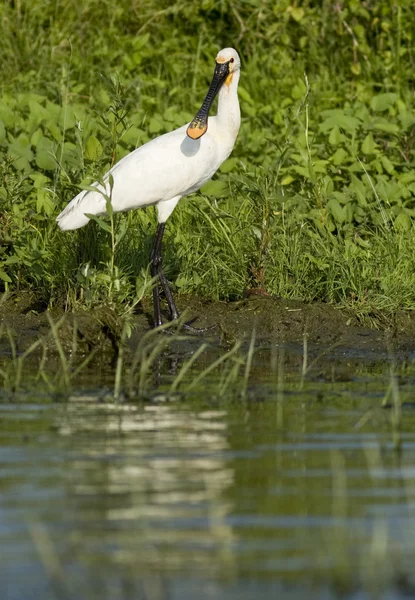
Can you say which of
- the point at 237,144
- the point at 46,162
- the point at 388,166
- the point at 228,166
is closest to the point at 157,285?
the point at 46,162

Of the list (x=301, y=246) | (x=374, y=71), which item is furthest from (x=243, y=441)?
(x=374, y=71)

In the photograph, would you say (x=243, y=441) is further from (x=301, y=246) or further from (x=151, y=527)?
(x=301, y=246)

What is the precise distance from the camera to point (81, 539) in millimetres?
3436

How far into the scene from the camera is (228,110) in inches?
314

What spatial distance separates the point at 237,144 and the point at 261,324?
8.36ft

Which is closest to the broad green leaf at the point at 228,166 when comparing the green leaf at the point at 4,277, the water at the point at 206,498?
the green leaf at the point at 4,277

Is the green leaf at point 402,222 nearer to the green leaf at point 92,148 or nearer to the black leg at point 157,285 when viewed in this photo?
the black leg at point 157,285

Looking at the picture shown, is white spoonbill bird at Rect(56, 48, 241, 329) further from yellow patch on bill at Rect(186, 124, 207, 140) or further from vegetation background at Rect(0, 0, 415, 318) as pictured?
vegetation background at Rect(0, 0, 415, 318)

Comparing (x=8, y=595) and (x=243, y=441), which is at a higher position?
(x=243, y=441)

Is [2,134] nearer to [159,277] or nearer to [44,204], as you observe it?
[44,204]

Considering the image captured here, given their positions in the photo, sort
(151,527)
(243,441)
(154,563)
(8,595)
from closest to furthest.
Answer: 1. (8,595)
2. (154,563)
3. (151,527)
4. (243,441)

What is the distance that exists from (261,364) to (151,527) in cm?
308

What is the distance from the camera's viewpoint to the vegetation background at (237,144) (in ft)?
25.4

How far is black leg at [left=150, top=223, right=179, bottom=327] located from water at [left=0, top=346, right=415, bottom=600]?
211 cm
